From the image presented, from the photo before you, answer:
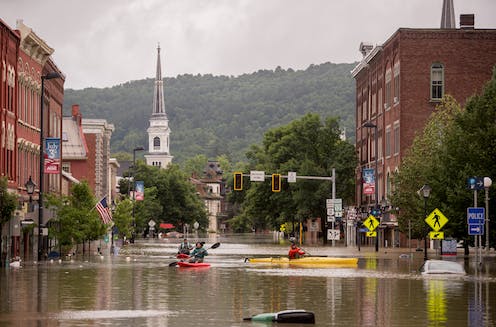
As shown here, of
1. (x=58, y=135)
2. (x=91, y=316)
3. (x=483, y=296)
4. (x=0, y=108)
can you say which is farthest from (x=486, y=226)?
→ (x=58, y=135)

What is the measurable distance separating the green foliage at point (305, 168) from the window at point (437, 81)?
27324 millimetres

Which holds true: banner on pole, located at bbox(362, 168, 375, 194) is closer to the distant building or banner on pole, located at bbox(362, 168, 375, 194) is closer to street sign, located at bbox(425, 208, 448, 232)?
street sign, located at bbox(425, 208, 448, 232)

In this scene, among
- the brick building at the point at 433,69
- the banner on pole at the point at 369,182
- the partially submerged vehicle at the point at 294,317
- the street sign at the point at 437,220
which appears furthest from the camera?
the brick building at the point at 433,69

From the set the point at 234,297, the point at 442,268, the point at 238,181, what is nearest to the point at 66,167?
the point at 238,181

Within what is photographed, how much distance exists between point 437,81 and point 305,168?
93.9 ft

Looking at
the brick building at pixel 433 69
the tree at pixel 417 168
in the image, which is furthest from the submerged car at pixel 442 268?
the brick building at pixel 433 69

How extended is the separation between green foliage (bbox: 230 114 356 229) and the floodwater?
74728 mm

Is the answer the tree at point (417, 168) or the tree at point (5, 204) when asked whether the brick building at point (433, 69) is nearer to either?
the tree at point (417, 168)

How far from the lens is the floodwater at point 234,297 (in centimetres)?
2481

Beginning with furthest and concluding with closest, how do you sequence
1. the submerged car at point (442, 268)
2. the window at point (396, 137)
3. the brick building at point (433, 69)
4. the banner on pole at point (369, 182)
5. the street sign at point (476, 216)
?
the window at point (396, 137), the brick building at point (433, 69), the banner on pole at point (369, 182), the street sign at point (476, 216), the submerged car at point (442, 268)

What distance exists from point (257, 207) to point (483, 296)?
10035 cm

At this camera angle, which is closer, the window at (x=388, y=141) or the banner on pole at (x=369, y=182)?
the banner on pole at (x=369, y=182)

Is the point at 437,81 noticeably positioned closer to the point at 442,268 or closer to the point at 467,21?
the point at 467,21

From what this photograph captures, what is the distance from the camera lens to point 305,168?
406 feet
